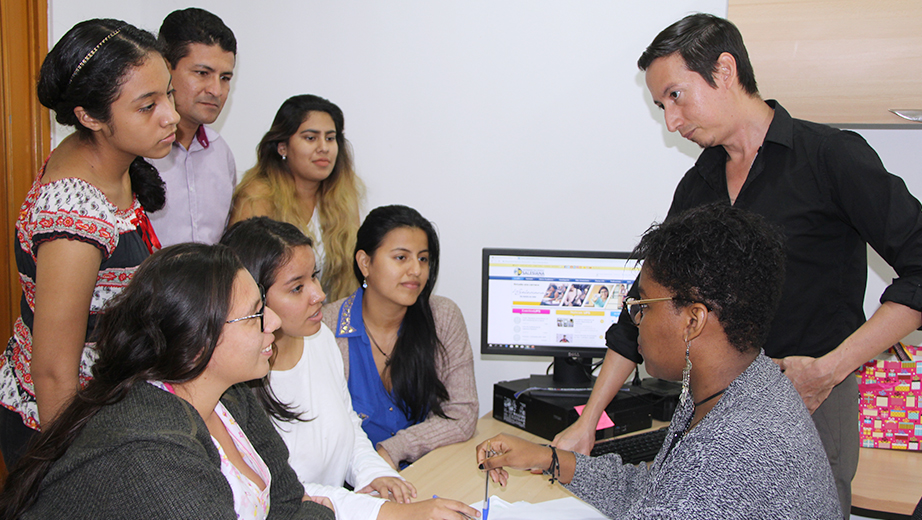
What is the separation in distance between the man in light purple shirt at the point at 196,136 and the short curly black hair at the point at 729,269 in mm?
1622

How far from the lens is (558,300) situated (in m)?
2.16

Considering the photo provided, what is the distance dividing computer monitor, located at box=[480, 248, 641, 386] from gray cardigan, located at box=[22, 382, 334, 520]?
1.25m

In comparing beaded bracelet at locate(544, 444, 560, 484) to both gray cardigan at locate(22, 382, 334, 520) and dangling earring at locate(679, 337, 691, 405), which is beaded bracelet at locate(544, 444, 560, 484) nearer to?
dangling earring at locate(679, 337, 691, 405)

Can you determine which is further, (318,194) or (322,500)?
(318,194)

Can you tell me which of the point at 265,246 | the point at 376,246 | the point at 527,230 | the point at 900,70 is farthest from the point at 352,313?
the point at 900,70

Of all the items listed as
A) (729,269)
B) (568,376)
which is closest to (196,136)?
(568,376)

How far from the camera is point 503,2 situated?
101 inches

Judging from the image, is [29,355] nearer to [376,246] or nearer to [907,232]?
[376,246]

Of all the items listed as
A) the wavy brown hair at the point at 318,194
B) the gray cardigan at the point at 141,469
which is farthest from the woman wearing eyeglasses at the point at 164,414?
the wavy brown hair at the point at 318,194

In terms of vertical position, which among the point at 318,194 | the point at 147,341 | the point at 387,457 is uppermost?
the point at 318,194

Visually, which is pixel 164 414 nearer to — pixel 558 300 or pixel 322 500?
pixel 322 500

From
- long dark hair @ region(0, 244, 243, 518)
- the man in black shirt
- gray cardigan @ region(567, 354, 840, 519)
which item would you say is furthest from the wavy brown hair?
gray cardigan @ region(567, 354, 840, 519)

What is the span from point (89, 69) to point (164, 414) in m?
0.79

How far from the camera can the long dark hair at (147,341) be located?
1.02 m
